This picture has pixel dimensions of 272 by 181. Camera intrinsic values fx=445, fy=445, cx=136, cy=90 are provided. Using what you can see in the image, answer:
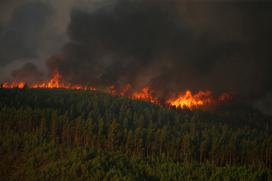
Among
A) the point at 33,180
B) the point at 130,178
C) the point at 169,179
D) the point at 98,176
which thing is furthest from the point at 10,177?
the point at 169,179

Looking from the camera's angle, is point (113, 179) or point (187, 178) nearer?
point (113, 179)

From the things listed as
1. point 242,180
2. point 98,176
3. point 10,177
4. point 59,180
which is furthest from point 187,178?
point 10,177

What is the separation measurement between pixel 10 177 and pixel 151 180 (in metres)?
63.2

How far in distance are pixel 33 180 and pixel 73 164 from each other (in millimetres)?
18724

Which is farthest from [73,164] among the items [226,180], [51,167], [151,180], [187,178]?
[226,180]

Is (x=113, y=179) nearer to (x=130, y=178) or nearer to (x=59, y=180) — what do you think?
(x=130, y=178)

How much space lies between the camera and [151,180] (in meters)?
200

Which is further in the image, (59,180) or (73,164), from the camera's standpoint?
(73,164)

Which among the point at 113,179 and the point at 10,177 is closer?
the point at 113,179

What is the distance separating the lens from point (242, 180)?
198 m

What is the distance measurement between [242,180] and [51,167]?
281ft

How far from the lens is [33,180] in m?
191

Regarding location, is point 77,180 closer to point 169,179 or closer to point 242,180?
point 169,179

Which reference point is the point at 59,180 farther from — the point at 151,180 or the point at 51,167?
the point at 151,180
